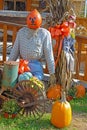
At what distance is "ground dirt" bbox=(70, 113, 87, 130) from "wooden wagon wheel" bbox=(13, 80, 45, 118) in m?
0.49

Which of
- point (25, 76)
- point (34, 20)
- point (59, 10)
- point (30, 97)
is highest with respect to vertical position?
point (59, 10)

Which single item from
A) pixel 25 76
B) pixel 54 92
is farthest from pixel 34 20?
pixel 54 92

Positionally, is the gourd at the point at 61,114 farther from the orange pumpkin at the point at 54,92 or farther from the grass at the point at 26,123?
the orange pumpkin at the point at 54,92

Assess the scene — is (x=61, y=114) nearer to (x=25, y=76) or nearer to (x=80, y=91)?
(x=25, y=76)

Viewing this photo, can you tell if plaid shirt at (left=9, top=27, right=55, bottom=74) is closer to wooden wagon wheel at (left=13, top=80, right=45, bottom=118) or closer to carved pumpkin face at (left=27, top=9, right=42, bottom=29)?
carved pumpkin face at (left=27, top=9, right=42, bottom=29)

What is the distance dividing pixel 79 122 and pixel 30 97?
31.5 inches

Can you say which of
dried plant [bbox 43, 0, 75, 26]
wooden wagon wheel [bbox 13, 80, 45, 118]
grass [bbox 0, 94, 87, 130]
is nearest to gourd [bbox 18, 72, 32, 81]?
wooden wagon wheel [bbox 13, 80, 45, 118]

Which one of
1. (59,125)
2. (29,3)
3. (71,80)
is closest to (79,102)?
(71,80)

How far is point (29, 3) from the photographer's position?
12.4 metres

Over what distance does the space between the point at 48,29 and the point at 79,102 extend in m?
1.34

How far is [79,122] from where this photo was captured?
5.00m

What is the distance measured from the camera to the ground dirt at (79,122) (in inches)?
189

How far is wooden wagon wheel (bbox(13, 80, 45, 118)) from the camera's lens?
482cm

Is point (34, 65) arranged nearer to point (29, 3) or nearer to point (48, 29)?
point (48, 29)
